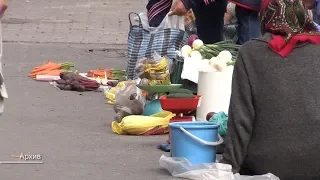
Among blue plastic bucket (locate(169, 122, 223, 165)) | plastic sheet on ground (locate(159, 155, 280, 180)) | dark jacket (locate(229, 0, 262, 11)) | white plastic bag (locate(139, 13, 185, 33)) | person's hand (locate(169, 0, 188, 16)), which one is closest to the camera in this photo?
plastic sheet on ground (locate(159, 155, 280, 180))

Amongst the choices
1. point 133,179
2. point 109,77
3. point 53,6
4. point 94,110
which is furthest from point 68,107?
point 53,6

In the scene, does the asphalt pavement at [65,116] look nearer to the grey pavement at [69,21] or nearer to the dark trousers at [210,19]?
the grey pavement at [69,21]

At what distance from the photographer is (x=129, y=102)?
24.8ft

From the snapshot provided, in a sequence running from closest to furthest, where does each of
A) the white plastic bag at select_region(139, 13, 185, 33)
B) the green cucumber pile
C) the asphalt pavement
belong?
the asphalt pavement, the green cucumber pile, the white plastic bag at select_region(139, 13, 185, 33)

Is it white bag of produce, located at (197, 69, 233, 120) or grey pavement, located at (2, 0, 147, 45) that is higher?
grey pavement, located at (2, 0, 147, 45)

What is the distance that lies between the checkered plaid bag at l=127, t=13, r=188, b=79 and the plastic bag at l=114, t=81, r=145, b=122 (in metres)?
1.04

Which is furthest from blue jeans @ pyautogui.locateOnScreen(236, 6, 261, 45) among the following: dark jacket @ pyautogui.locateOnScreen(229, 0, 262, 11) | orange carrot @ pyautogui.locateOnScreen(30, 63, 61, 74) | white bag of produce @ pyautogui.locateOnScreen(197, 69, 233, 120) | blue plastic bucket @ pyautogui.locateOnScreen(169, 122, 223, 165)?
orange carrot @ pyautogui.locateOnScreen(30, 63, 61, 74)

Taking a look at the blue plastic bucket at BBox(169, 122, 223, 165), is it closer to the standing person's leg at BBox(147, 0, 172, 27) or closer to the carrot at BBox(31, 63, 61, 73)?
the standing person's leg at BBox(147, 0, 172, 27)

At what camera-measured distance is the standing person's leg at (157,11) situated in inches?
372

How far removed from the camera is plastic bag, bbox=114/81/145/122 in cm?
748

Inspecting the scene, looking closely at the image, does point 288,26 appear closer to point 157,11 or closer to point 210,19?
point 210,19

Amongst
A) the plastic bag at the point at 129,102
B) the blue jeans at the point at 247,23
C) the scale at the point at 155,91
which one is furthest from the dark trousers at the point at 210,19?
the scale at the point at 155,91

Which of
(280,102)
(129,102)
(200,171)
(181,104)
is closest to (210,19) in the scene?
(129,102)

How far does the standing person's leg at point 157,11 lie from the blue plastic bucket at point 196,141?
3771 millimetres
